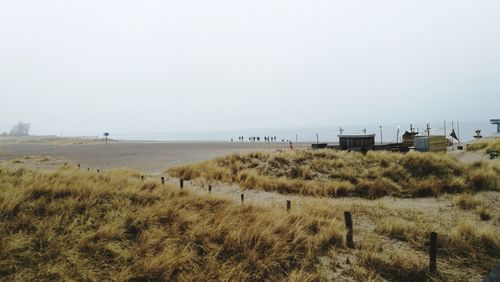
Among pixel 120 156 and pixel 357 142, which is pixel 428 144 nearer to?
pixel 357 142

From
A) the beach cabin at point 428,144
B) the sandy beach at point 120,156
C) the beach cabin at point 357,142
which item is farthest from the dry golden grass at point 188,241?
the beach cabin at point 428,144

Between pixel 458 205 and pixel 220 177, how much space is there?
1101 cm

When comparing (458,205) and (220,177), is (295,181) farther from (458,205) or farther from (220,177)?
(458,205)

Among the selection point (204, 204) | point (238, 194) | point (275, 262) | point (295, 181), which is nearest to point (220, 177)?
point (238, 194)

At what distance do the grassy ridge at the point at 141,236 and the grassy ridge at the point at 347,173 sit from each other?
7.29m

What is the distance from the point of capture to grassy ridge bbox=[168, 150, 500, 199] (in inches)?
575

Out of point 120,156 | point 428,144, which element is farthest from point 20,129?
point 428,144

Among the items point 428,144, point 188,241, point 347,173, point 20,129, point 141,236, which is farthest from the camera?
point 20,129

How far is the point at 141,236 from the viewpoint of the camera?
5.91m

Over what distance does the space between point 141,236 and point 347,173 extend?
13144 mm

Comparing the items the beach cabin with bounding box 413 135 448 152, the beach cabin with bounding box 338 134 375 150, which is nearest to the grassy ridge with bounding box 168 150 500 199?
the beach cabin with bounding box 338 134 375 150

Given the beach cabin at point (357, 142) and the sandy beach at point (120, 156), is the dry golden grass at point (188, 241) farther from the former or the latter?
the beach cabin at point (357, 142)

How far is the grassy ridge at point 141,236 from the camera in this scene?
5.00m

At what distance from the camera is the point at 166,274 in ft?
16.5
